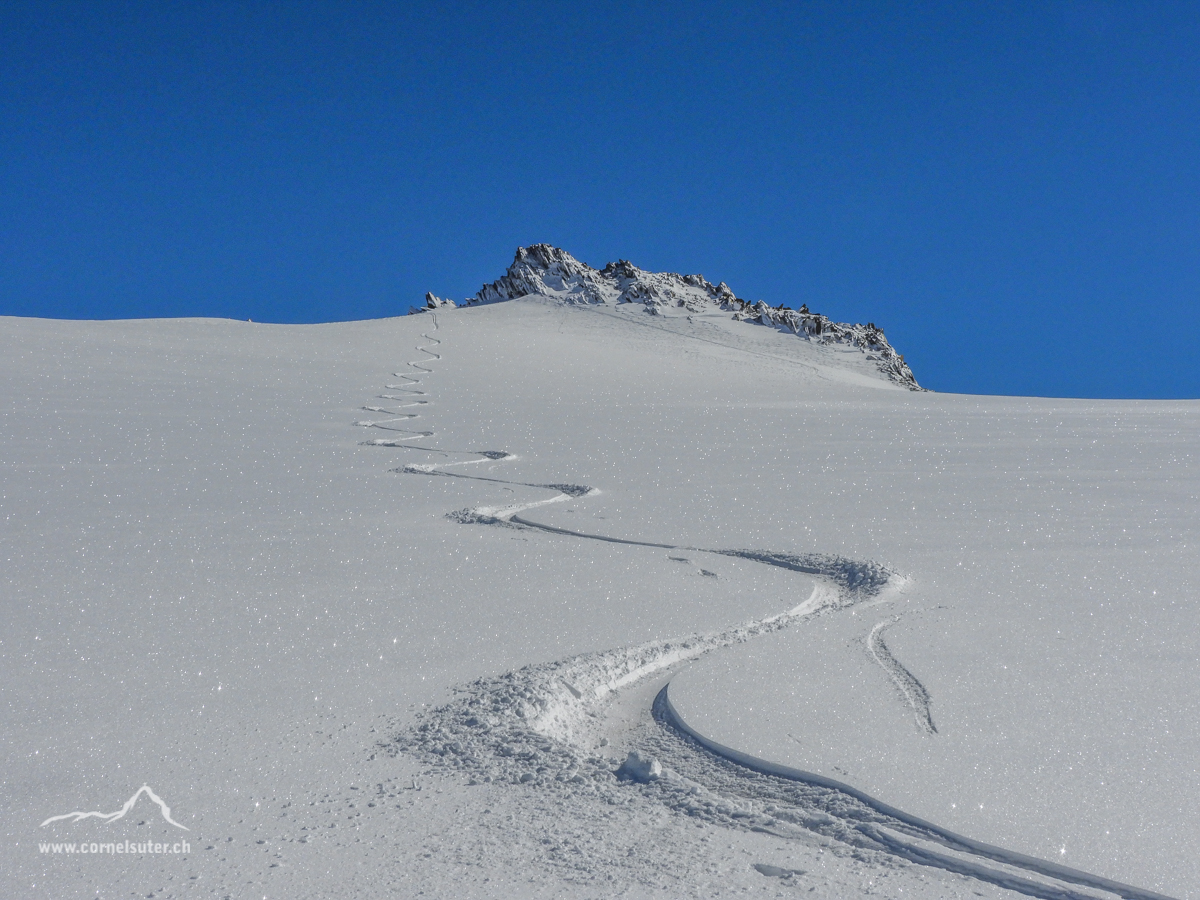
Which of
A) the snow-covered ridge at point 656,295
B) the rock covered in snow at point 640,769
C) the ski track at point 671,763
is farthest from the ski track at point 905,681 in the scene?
the snow-covered ridge at point 656,295

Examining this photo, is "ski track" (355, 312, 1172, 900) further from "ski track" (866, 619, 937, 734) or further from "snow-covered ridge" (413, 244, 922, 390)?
"snow-covered ridge" (413, 244, 922, 390)

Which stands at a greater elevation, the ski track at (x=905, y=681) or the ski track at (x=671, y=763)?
the ski track at (x=905, y=681)

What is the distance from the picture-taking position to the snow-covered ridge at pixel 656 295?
29344 millimetres

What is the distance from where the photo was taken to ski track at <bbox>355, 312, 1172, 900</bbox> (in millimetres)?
1789

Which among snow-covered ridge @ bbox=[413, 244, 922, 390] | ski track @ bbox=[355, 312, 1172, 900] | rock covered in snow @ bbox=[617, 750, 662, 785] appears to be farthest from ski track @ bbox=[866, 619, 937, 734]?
snow-covered ridge @ bbox=[413, 244, 922, 390]

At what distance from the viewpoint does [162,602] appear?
Answer: 10.7ft

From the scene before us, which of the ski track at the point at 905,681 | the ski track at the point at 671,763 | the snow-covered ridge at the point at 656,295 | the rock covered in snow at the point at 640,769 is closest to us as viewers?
the ski track at the point at 671,763

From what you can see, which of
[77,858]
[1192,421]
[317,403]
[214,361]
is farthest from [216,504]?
[1192,421]

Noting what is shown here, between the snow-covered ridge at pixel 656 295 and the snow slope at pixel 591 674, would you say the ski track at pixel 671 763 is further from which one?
the snow-covered ridge at pixel 656 295

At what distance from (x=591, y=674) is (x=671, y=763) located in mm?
564

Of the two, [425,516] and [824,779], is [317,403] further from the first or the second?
[824,779]

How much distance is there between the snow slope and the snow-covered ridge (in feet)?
73.8

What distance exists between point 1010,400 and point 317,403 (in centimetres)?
1164

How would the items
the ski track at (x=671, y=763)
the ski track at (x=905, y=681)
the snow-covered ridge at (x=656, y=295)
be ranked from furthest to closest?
the snow-covered ridge at (x=656, y=295) → the ski track at (x=905, y=681) → the ski track at (x=671, y=763)
